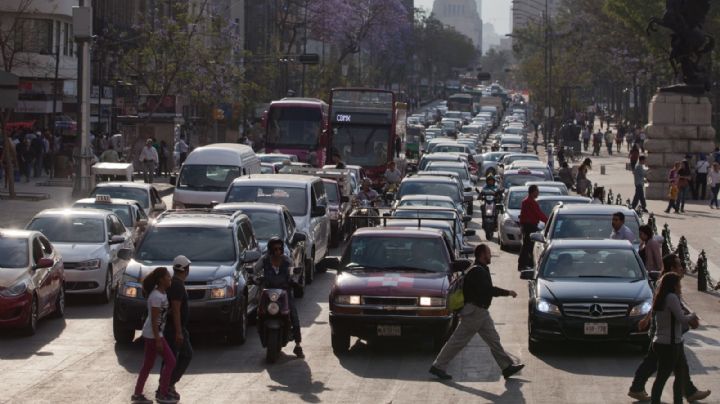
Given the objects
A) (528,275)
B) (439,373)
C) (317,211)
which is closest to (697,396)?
(439,373)

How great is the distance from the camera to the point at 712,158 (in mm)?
52656

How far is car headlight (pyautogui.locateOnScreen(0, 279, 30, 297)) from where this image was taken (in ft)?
66.0

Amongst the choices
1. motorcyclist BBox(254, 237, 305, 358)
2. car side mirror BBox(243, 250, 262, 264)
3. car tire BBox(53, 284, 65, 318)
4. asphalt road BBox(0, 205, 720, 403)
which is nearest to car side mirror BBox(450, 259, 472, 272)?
asphalt road BBox(0, 205, 720, 403)

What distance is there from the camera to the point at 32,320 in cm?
2053

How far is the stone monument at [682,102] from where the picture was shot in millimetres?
49375

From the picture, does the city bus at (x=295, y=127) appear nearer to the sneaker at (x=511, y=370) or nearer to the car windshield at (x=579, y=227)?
the car windshield at (x=579, y=227)

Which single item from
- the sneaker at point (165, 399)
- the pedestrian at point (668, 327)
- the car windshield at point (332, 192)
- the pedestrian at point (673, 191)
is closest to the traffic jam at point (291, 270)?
the sneaker at point (165, 399)

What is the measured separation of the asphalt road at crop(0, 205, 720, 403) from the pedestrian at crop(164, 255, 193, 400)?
25.4 inches

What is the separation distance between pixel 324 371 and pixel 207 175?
19.0 m

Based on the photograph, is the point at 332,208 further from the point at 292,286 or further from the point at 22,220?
the point at 292,286

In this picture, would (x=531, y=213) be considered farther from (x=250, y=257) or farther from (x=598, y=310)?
(x=598, y=310)

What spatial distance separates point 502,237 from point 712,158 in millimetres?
19935

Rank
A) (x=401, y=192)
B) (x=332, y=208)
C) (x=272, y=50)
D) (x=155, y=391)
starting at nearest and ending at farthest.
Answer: (x=155, y=391) → (x=332, y=208) → (x=401, y=192) → (x=272, y=50)

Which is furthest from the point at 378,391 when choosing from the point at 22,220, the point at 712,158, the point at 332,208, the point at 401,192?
the point at 712,158
